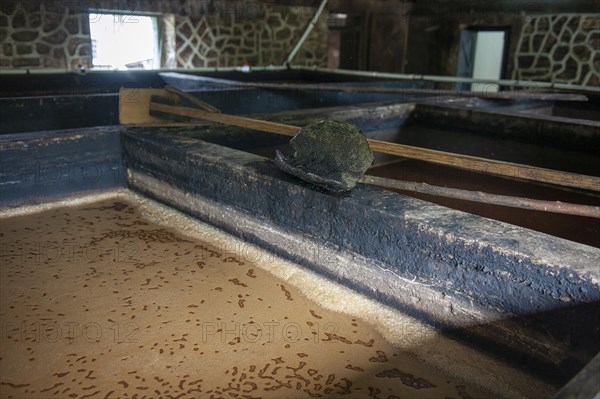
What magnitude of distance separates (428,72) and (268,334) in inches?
338

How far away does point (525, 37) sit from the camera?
8.59 meters

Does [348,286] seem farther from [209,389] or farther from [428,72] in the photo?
[428,72]

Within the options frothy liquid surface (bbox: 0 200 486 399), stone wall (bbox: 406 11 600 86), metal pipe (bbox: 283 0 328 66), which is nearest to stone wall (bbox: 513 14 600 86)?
stone wall (bbox: 406 11 600 86)

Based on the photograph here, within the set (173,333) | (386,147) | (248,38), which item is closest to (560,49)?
(248,38)

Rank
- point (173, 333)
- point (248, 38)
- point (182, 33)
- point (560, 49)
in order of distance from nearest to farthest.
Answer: point (173, 333) < point (560, 49) < point (182, 33) < point (248, 38)

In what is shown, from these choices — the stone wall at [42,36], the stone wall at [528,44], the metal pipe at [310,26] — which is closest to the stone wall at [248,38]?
the stone wall at [42,36]

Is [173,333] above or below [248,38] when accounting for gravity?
below

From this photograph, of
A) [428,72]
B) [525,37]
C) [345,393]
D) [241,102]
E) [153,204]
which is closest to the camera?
[345,393]

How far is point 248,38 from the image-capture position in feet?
30.8

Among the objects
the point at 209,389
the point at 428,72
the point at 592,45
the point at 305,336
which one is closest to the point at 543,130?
the point at 305,336

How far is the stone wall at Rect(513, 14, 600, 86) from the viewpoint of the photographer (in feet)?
26.1

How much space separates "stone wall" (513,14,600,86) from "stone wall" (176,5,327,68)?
3.94 metres

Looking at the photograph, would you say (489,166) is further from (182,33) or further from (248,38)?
(248,38)

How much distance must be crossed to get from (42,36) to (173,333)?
7.07 metres
